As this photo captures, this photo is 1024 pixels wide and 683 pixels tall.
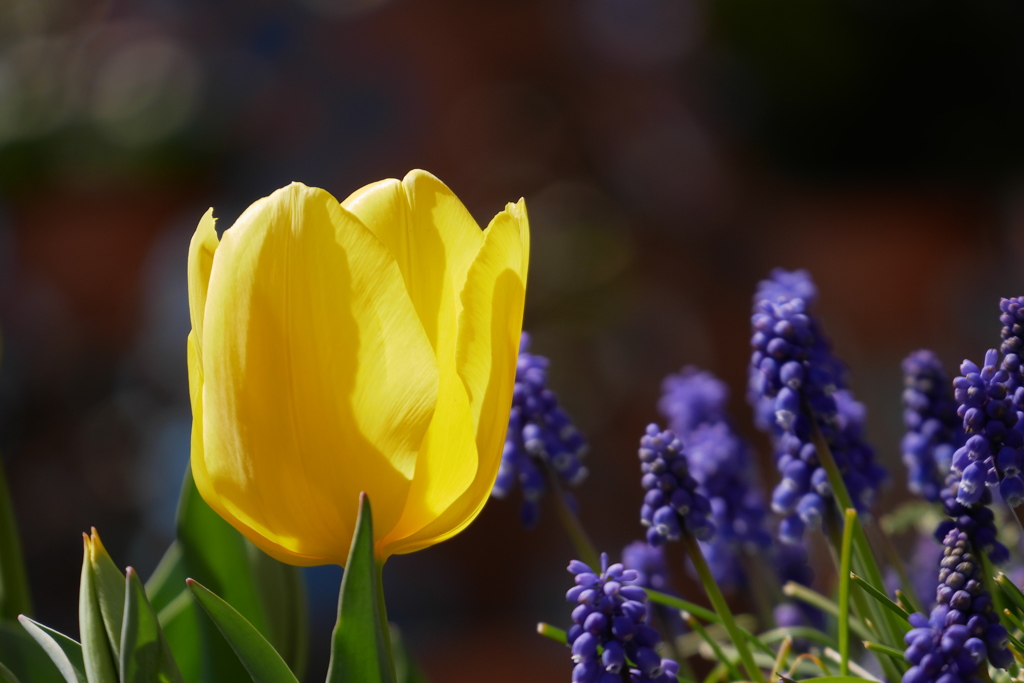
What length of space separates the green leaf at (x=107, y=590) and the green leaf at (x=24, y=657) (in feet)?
0.29

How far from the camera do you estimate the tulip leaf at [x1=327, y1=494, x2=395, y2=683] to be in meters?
0.26

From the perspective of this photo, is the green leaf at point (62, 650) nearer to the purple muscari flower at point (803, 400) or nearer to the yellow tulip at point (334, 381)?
the yellow tulip at point (334, 381)

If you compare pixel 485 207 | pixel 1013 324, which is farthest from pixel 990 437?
pixel 485 207

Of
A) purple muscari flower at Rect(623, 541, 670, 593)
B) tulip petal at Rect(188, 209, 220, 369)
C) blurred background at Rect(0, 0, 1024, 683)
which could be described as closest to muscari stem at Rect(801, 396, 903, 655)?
purple muscari flower at Rect(623, 541, 670, 593)

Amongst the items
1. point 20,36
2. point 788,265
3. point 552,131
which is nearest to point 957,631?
point 788,265

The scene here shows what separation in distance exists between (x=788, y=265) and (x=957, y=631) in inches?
107

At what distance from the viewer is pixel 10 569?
0.38 meters

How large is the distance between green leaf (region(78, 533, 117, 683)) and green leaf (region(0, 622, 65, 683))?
0.08m

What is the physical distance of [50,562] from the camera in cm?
293

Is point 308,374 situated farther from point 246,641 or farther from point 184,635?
point 184,635

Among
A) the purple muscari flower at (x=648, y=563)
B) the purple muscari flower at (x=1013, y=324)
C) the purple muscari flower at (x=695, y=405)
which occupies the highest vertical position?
the purple muscari flower at (x=695, y=405)

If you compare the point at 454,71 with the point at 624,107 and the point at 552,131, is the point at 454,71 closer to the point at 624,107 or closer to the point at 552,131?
the point at 552,131

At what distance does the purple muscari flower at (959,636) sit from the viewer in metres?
0.27

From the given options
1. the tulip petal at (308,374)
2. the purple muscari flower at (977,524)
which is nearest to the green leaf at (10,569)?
the tulip petal at (308,374)
